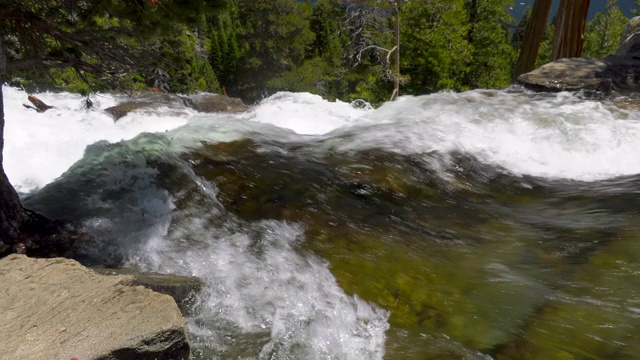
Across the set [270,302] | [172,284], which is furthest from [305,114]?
[172,284]

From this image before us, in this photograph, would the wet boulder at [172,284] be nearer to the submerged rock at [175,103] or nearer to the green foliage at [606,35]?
the submerged rock at [175,103]

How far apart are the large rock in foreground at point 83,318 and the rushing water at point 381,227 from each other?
0.46 meters

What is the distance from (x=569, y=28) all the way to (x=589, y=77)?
13.6ft

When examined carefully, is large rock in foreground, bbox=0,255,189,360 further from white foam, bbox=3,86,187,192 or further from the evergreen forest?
white foam, bbox=3,86,187,192

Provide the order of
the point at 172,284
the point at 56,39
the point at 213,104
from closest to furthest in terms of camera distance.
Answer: the point at 172,284, the point at 56,39, the point at 213,104

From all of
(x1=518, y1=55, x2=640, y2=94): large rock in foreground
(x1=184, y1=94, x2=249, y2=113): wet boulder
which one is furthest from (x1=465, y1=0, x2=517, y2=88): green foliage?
(x1=184, y1=94, x2=249, y2=113): wet boulder

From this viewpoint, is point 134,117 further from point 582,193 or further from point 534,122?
point 582,193

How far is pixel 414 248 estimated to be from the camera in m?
4.24

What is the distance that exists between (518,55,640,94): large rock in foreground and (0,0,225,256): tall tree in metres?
8.08

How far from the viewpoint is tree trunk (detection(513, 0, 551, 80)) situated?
13.8 metres

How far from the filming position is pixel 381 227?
15.2 ft

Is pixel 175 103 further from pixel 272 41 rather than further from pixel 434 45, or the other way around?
pixel 272 41

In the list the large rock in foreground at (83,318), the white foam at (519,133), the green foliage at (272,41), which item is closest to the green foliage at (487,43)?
the white foam at (519,133)

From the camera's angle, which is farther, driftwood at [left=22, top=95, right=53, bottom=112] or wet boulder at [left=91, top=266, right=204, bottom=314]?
driftwood at [left=22, top=95, right=53, bottom=112]
